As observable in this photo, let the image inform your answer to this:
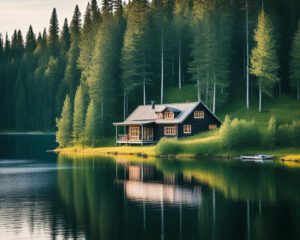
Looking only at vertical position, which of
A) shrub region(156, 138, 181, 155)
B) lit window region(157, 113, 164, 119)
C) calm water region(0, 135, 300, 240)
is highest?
lit window region(157, 113, 164, 119)

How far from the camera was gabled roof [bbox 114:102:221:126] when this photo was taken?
83.9 meters

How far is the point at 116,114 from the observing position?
100250 millimetres

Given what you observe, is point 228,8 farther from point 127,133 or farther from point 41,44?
point 41,44

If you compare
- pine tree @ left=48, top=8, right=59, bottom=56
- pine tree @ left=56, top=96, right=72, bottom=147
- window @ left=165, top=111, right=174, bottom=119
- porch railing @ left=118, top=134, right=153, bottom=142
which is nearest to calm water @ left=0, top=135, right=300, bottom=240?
window @ left=165, top=111, right=174, bottom=119

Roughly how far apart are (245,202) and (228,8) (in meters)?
71.8

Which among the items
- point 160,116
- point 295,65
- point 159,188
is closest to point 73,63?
point 160,116

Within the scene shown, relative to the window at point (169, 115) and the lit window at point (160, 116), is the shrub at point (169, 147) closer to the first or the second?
the window at point (169, 115)

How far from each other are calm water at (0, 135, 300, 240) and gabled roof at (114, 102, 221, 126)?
22291mm

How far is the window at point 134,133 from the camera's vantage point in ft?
290

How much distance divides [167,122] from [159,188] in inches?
1604

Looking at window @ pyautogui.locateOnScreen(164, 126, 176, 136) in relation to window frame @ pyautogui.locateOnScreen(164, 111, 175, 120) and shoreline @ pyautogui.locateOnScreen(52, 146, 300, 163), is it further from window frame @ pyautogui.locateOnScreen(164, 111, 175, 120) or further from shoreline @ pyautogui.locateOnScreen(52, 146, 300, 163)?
shoreline @ pyautogui.locateOnScreen(52, 146, 300, 163)

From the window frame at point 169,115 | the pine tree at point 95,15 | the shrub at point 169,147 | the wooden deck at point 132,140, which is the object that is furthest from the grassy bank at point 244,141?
the pine tree at point 95,15

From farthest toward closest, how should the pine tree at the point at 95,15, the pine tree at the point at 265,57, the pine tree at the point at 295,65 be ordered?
1. the pine tree at the point at 95,15
2. the pine tree at the point at 295,65
3. the pine tree at the point at 265,57

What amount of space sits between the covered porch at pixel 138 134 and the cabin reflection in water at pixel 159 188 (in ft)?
96.5
